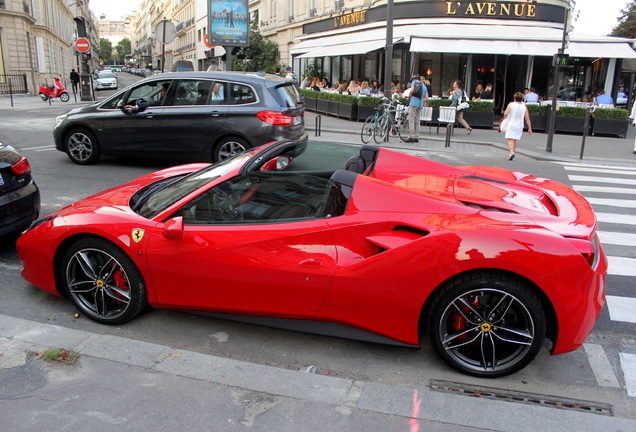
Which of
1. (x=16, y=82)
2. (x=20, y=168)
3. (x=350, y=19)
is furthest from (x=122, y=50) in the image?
(x=20, y=168)

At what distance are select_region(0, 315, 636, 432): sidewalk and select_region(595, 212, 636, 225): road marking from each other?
5.08 m

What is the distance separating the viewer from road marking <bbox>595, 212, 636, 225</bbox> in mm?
7051

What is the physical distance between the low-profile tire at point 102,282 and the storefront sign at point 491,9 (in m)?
23.9

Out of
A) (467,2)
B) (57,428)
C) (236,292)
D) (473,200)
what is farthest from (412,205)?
(467,2)

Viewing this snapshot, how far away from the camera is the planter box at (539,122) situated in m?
18.4

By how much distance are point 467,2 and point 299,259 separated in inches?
952

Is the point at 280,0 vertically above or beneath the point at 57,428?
above

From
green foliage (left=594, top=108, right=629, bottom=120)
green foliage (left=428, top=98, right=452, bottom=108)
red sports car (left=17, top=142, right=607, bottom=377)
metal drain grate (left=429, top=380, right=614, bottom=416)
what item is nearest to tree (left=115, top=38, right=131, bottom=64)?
green foliage (left=428, top=98, right=452, bottom=108)

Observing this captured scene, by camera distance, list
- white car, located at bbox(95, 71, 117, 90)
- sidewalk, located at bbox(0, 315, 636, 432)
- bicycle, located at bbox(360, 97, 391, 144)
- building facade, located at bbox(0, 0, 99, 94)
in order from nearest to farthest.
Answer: sidewalk, located at bbox(0, 315, 636, 432) < bicycle, located at bbox(360, 97, 391, 144) < building facade, located at bbox(0, 0, 99, 94) < white car, located at bbox(95, 71, 117, 90)

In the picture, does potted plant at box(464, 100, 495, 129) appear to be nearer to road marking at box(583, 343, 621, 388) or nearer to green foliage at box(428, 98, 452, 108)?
green foliage at box(428, 98, 452, 108)

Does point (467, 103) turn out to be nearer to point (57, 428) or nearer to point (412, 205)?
point (412, 205)

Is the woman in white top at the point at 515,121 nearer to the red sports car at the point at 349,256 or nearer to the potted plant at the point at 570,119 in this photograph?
the potted plant at the point at 570,119

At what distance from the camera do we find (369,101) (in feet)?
63.2

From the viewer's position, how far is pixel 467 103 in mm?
18422
